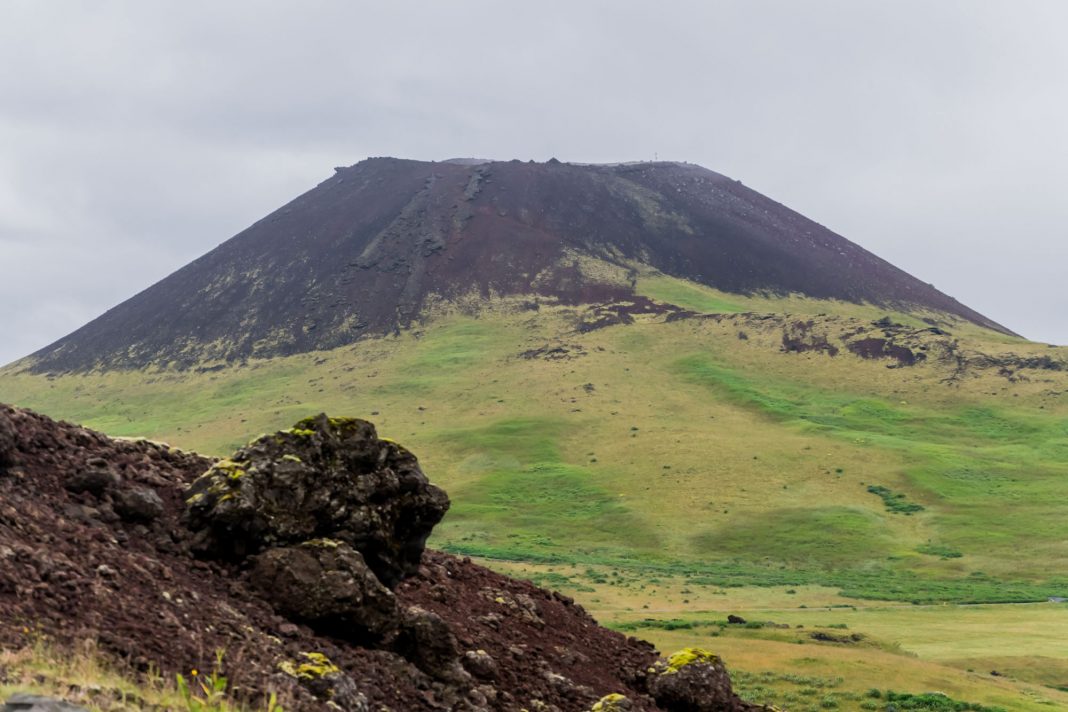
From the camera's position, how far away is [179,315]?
17662 centimetres

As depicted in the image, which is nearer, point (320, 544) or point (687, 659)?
point (320, 544)

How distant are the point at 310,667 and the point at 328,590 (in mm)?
1617

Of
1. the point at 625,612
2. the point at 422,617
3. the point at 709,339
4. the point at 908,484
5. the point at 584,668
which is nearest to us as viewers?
the point at 422,617

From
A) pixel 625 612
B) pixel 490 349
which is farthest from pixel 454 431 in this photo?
pixel 625 612

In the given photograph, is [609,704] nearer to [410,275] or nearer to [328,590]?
[328,590]

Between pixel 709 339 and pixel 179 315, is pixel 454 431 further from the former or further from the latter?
pixel 179 315

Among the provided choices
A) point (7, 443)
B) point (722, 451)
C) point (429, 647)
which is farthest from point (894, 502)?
point (7, 443)

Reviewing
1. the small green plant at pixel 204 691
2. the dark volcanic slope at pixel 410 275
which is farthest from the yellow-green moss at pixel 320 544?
the dark volcanic slope at pixel 410 275

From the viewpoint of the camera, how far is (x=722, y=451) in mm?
91125

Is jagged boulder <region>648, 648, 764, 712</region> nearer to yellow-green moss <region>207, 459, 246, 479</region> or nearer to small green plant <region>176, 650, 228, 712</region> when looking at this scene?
yellow-green moss <region>207, 459, 246, 479</region>

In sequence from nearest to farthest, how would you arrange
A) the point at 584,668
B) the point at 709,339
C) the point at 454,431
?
the point at 584,668, the point at 454,431, the point at 709,339

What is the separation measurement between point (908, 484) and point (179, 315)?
14741cm

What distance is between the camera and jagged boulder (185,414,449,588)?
1123cm

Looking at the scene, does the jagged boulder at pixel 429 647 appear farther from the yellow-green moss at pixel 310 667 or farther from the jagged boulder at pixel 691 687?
the jagged boulder at pixel 691 687
